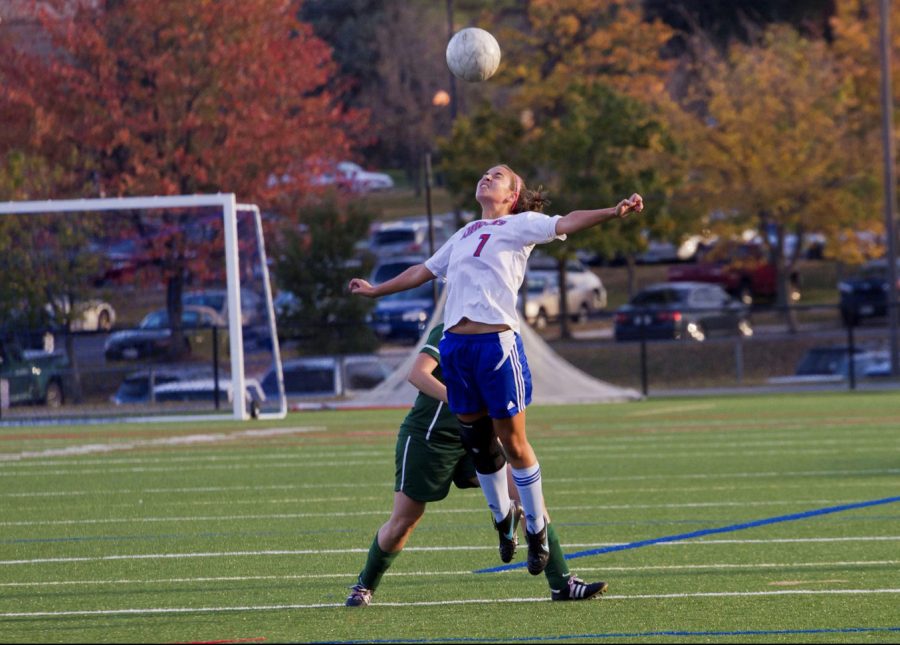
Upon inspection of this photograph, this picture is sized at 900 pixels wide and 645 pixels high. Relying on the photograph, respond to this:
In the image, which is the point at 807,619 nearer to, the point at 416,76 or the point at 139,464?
the point at 139,464

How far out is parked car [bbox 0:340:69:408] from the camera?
20.4m

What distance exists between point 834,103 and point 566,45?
9137 millimetres

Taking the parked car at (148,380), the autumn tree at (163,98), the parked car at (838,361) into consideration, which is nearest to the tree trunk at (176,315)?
the parked car at (148,380)

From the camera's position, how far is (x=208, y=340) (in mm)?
22219

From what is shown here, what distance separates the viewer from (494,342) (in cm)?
698

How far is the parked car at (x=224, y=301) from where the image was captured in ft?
69.8

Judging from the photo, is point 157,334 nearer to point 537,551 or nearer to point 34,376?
point 34,376

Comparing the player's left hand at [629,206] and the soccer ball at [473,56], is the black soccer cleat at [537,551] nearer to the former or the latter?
the player's left hand at [629,206]

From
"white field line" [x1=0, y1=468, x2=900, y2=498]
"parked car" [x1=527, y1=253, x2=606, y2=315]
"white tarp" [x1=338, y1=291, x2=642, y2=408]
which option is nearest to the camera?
"white field line" [x1=0, y1=468, x2=900, y2=498]

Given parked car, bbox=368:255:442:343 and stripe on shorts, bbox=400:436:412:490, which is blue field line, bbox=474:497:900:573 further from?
parked car, bbox=368:255:442:343

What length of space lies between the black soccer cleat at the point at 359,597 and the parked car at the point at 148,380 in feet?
46.4

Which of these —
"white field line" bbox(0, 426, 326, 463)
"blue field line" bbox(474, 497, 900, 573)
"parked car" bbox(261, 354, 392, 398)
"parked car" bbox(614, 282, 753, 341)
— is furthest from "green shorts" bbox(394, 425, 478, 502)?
"parked car" bbox(614, 282, 753, 341)

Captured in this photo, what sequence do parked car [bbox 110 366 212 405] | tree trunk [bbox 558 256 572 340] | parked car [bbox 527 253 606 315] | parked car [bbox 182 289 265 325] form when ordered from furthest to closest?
parked car [bbox 527 253 606 315] < tree trunk [bbox 558 256 572 340] < parked car [bbox 182 289 265 325] < parked car [bbox 110 366 212 405]

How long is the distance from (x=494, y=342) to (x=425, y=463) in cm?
81
